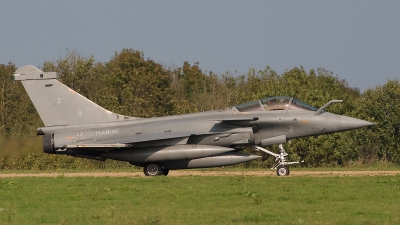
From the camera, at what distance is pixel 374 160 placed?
35.8 m

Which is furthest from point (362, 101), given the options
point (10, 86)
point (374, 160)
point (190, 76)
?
point (190, 76)

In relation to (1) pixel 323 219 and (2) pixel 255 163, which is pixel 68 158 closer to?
(2) pixel 255 163

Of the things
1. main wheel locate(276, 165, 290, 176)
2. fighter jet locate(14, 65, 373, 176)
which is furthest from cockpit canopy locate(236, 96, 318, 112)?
main wheel locate(276, 165, 290, 176)

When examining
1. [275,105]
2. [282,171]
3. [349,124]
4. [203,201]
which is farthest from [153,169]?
[203,201]

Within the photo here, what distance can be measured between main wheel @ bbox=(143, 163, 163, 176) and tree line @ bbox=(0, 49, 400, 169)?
6956 mm

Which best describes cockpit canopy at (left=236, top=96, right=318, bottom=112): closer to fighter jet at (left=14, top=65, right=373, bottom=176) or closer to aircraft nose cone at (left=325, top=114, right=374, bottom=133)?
fighter jet at (left=14, top=65, right=373, bottom=176)

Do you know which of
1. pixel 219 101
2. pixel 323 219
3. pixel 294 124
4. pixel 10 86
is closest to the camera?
pixel 323 219

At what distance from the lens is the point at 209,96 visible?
55.9m

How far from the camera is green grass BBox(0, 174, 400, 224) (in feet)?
40.5

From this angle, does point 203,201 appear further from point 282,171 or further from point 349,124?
point 349,124

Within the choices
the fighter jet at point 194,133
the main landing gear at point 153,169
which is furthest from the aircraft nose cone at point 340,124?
the main landing gear at point 153,169

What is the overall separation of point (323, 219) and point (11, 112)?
41.8 m

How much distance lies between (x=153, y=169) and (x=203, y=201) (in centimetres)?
900

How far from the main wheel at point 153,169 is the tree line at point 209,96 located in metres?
6.96
